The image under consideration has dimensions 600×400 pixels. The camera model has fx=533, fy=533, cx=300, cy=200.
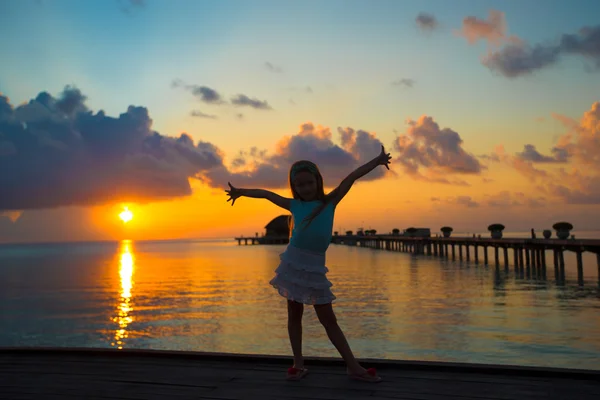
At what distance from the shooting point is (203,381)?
4.71m

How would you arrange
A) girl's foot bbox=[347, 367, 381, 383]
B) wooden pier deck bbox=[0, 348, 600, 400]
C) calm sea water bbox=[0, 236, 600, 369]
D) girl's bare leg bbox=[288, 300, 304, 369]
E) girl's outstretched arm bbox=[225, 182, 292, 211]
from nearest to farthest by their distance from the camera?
1. wooden pier deck bbox=[0, 348, 600, 400]
2. girl's foot bbox=[347, 367, 381, 383]
3. girl's bare leg bbox=[288, 300, 304, 369]
4. girl's outstretched arm bbox=[225, 182, 292, 211]
5. calm sea water bbox=[0, 236, 600, 369]

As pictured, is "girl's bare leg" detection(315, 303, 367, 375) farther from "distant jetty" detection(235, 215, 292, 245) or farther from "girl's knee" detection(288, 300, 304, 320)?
"distant jetty" detection(235, 215, 292, 245)

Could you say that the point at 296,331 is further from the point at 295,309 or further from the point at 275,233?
the point at 275,233

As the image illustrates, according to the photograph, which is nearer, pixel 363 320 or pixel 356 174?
pixel 356 174

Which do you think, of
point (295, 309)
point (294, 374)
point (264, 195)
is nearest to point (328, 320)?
point (295, 309)

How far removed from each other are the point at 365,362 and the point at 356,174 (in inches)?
70.8

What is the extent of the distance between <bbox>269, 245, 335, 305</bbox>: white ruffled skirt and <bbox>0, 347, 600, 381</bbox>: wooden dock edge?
32.6 inches

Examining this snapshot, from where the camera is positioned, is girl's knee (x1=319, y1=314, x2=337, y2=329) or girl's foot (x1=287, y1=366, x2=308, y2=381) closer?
girl's foot (x1=287, y1=366, x2=308, y2=381)

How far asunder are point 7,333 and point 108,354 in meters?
16.9

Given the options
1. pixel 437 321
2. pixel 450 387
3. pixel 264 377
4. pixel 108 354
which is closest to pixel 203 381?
pixel 264 377

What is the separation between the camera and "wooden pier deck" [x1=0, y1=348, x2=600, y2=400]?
4.26 metres

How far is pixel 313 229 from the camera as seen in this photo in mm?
4789

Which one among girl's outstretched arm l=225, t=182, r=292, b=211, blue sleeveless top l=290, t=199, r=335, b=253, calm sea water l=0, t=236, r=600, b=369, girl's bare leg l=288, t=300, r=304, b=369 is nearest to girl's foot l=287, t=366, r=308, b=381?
girl's bare leg l=288, t=300, r=304, b=369

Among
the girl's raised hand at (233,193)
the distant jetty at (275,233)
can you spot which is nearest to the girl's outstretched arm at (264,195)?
the girl's raised hand at (233,193)
